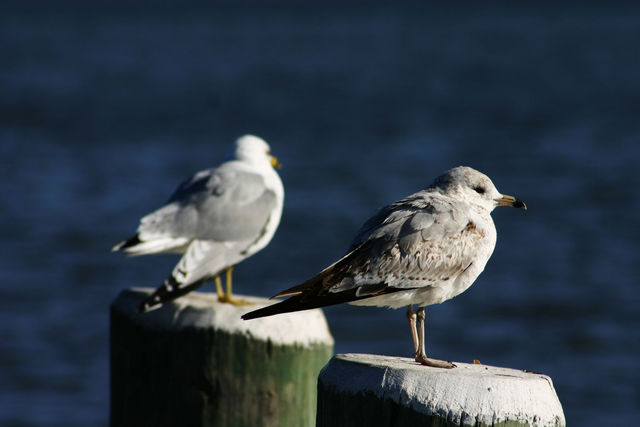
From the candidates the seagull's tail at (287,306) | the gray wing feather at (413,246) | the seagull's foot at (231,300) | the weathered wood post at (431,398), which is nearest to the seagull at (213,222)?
the seagull's foot at (231,300)

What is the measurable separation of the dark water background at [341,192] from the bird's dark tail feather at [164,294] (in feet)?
11.4

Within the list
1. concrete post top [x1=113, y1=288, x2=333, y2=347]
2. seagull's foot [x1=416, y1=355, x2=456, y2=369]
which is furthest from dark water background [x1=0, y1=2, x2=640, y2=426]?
seagull's foot [x1=416, y1=355, x2=456, y2=369]

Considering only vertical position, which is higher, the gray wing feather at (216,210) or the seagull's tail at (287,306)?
the gray wing feather at (216,210)

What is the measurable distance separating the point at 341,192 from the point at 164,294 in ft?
41.2

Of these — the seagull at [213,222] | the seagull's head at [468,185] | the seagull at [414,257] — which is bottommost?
the seagull at [414,257]

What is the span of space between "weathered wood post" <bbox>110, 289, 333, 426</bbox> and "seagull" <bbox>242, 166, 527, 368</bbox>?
0.68 metres

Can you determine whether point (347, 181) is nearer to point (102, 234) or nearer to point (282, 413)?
point (102, 234)

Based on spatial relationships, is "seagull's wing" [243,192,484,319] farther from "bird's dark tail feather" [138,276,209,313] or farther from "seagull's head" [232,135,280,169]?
"seagull's head" [232,135,280,169]

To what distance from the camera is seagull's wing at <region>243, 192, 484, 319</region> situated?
11.8 feet

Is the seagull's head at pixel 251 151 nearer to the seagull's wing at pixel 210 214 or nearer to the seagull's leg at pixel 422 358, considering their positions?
the seagull's wing at pixel 210 214

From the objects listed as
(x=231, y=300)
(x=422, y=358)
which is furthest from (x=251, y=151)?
(x=422, y=358)

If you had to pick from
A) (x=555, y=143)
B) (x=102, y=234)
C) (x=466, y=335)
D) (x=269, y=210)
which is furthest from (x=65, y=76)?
(x=269, y=210)

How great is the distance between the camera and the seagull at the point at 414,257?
3.60m

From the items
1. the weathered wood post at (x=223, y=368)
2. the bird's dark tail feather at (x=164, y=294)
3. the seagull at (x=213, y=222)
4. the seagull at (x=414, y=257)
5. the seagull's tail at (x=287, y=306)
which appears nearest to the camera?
the seagull's tail at (x=287, y=306)
